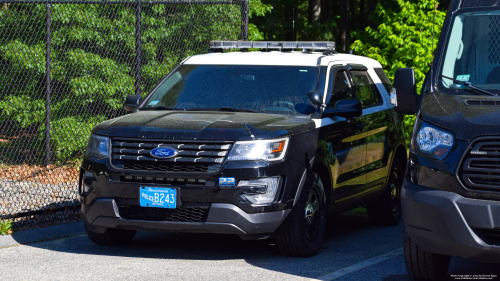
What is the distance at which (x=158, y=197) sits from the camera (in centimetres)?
629

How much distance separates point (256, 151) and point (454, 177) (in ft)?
6.27

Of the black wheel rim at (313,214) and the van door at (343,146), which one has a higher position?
the van door at (343,146)

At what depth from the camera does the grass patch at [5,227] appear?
7.50m

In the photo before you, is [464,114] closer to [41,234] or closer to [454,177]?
[454,177]

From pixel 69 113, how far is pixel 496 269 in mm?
10286

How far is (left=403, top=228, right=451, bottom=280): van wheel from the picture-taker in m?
5.57

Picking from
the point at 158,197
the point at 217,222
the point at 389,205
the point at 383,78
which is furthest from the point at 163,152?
the point at 383,78

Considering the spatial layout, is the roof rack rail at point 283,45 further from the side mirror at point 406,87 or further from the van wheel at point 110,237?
the van wheel at point 110,237

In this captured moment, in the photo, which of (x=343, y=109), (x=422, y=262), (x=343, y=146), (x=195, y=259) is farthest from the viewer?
(x=343, y=146)

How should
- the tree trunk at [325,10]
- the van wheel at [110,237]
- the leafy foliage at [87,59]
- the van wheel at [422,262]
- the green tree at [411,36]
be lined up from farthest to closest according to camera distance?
the tree trunk at [325,10], the green tree at [411,36], the leafy foliage at [87,59], the van wheel at [110,237], the van wheel at [422,262]

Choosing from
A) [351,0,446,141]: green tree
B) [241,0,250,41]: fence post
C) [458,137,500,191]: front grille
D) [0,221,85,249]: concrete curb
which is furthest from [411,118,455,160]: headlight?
[351,0,446,141]: green tree

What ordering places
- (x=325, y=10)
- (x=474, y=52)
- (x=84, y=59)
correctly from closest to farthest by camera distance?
(x=474, y=52) → (x=84, y=59) → (x=325, y=10)

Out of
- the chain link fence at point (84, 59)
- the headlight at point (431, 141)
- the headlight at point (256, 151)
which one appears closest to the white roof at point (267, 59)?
the headlight at point (256, 151)

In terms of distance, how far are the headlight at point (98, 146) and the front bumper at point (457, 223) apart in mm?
2919
